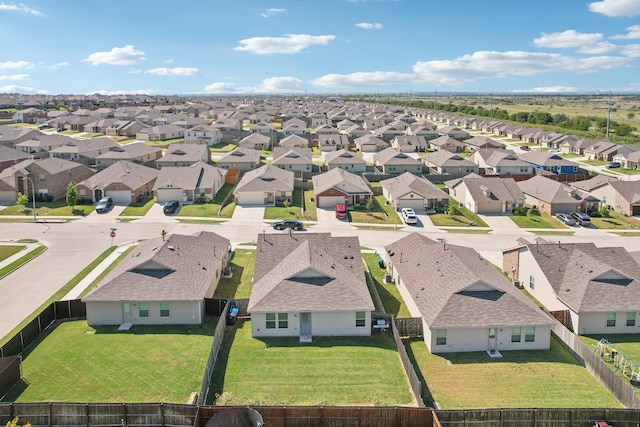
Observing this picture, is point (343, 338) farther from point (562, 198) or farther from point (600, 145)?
point (600, 145)

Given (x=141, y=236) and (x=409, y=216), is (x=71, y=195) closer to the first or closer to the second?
(x=141, y=236)

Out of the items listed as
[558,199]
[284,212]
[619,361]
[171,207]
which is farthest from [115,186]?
[619,361]

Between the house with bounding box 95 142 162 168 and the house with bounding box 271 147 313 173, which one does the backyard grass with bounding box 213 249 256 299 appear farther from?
the house with bounding box 95 142 162 168

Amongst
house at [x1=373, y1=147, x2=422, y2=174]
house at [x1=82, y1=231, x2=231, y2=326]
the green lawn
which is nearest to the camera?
house at [x1=82, y1=231, x2=231, y2=326]

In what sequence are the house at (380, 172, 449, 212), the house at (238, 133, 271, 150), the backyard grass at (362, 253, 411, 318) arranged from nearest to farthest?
the backyard grass at (362, 253, 411, 318)
the house at (380, 172, 449, 212)
the house at (238, 133, 271, 150)

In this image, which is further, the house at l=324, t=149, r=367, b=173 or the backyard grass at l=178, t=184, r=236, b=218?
the house at l=324, t=149, r=367, b=173

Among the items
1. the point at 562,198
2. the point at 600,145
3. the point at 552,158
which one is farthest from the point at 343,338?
the point at 600,145

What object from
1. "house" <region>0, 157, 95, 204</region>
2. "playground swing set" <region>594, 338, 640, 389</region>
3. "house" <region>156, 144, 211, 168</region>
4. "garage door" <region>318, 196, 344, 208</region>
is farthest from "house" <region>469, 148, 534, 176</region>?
"house" <region>0, 157, 95, 204</region>
